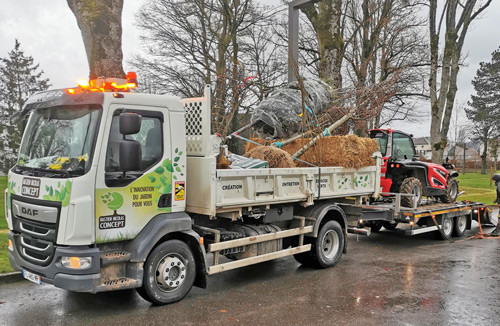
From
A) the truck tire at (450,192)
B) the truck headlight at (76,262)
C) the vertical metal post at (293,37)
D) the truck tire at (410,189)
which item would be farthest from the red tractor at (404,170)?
the truck headlight at (76,262)

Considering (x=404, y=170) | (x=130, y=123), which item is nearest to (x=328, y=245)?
(x=404, y=170)

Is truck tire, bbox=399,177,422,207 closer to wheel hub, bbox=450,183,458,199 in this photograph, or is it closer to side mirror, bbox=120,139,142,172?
wheel hub, bbox=450,183,458,199

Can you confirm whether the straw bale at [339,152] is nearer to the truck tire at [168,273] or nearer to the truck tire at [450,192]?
the truck tire at [168,273]

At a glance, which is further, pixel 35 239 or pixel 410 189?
pixel 410 189

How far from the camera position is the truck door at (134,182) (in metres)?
4.92

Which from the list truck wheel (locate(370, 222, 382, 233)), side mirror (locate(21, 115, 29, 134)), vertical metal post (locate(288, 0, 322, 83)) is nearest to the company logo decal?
side mirror (locate(21, 115, 29, 134))

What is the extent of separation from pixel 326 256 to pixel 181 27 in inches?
673

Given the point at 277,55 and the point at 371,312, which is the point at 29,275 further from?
the point at 277,55

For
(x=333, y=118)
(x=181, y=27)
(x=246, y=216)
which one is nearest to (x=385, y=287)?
(x=246, y=216)

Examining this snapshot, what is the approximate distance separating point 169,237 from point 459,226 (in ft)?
27.7

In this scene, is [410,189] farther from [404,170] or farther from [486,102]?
[486,102]

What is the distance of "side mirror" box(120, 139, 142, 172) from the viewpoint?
15.8 feet

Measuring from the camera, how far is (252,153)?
7.29 meters

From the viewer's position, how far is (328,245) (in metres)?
7.89
